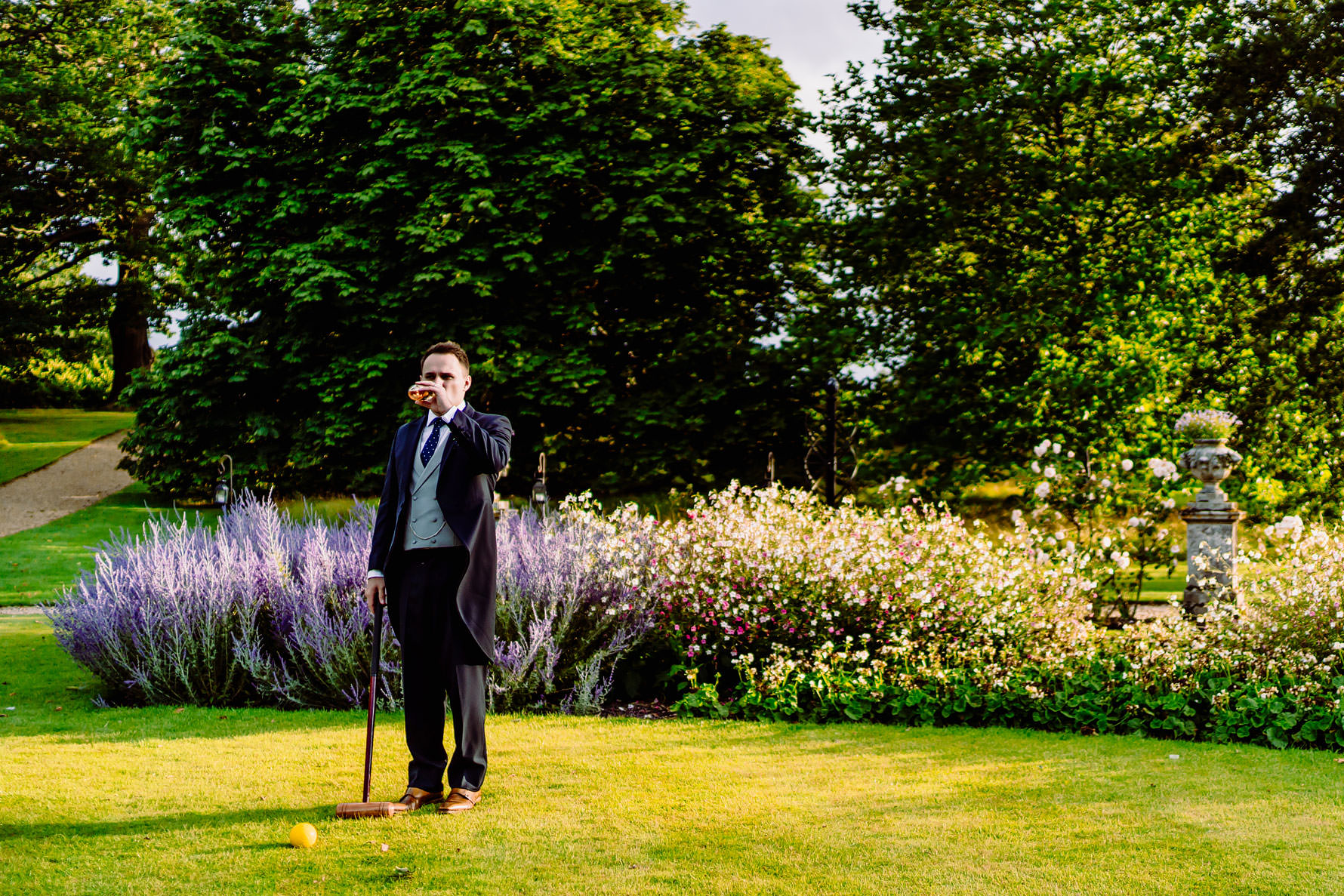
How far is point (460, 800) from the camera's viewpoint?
188 inches

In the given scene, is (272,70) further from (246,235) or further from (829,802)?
(829,802)

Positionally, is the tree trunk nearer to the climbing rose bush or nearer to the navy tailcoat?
the climbing rose bush

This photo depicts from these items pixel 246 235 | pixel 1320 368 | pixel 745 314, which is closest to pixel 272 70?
pixel 246 235

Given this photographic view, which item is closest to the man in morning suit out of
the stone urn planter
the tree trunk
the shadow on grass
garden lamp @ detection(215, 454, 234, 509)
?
the shadow on grass

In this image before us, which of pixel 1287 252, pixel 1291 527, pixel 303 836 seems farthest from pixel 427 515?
pixel 1287 252

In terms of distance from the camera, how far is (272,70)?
19828 millimetres

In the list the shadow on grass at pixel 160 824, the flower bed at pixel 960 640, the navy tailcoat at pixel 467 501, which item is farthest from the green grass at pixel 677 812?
the navy tailcoat at pixel 467 501

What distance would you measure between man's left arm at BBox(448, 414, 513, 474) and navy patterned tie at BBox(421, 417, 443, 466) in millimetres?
155

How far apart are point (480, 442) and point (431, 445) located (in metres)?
0.33

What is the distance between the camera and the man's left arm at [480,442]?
179 inches

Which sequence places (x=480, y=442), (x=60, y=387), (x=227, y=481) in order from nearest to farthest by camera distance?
(x=480, y=442) → (x=227, y=481) → (x=60, y=387)

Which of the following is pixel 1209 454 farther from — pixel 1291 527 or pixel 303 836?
pixel 303 836

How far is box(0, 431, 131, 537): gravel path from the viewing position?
798 inches

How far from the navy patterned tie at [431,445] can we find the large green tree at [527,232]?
12.3 metres
